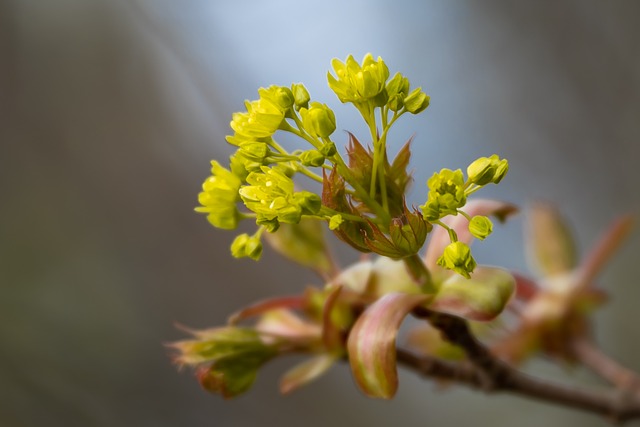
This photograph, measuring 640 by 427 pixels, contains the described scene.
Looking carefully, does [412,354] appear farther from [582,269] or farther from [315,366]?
[582,269]

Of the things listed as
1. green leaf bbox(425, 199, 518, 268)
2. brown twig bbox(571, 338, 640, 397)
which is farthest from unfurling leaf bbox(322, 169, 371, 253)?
brown twig bbox(571, 338, 640, 397)

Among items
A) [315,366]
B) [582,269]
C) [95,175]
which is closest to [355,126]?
[582,269]

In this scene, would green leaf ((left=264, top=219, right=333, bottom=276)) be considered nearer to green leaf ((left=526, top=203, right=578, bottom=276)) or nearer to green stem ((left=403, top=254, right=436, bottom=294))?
green stem ((left=403, top=254, right=436, bottom=294))

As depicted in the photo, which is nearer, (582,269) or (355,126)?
(582,269)

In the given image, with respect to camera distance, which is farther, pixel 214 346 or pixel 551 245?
pixel 551 245

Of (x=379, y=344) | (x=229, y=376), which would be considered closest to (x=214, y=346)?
(x=229, y=376)

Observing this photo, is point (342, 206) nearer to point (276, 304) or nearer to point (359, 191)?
point (359, 191)
